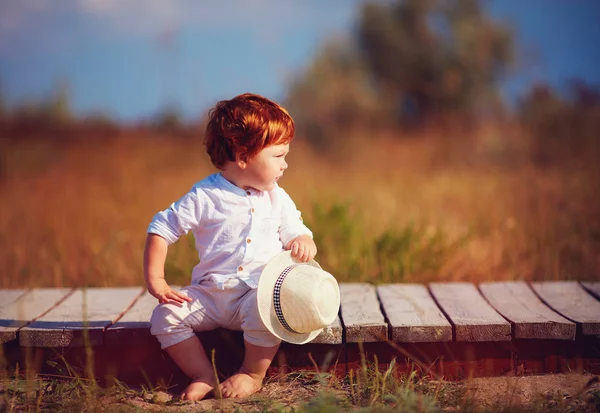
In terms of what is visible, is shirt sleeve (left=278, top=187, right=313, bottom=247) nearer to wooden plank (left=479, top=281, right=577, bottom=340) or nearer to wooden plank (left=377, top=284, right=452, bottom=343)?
wooden plank (left=377, top=284, right=452, bottom=343)

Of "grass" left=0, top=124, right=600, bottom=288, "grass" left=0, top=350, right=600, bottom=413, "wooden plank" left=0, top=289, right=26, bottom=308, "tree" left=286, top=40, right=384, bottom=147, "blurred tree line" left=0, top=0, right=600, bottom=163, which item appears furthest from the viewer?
"blurred tree line" left=0, top=0, right=600, bottom=163

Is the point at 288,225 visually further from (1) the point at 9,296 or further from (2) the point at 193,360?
(1) the point at 9,296

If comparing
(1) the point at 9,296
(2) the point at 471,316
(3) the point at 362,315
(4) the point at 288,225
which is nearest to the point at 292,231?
(4) the point at 288,225

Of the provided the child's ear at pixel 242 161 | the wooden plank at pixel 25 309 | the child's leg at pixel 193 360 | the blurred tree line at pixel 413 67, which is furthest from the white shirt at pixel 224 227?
the blurred tree line at pixel 413 67

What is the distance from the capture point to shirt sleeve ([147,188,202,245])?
2506 millimetres

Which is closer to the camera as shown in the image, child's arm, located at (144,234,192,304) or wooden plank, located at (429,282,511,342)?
child's arm, located at (144,234,192,304)

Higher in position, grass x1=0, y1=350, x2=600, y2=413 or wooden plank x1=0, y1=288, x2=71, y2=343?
wooden plank x1=0, y1=288, x2=71, y2=343

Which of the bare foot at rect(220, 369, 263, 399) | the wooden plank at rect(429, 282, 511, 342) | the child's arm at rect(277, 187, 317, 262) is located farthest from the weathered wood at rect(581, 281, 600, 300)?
the bare foot at rect(220, 369, 263, 399)

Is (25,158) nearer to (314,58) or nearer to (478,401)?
(478,401)

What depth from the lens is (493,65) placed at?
19.4 metres

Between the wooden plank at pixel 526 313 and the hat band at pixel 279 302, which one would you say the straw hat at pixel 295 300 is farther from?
the wooden plank at pixel 526 313

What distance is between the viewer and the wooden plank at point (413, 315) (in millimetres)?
2594

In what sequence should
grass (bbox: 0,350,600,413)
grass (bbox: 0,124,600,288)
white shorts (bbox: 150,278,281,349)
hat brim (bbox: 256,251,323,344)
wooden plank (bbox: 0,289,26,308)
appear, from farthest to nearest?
grass (bbox: 0,124,600,288) → wooden plank (bbox: 0,289,26,308) → white shorts (bbox: 150,278,281,349) → hat brim (bbox: 256,251,323,344) → grass (bbox: 0,350,600,413)

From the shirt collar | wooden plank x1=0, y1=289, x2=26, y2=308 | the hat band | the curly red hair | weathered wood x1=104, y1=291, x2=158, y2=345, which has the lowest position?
weathered wood x1=104, y1=291, x2=158, y2=345
